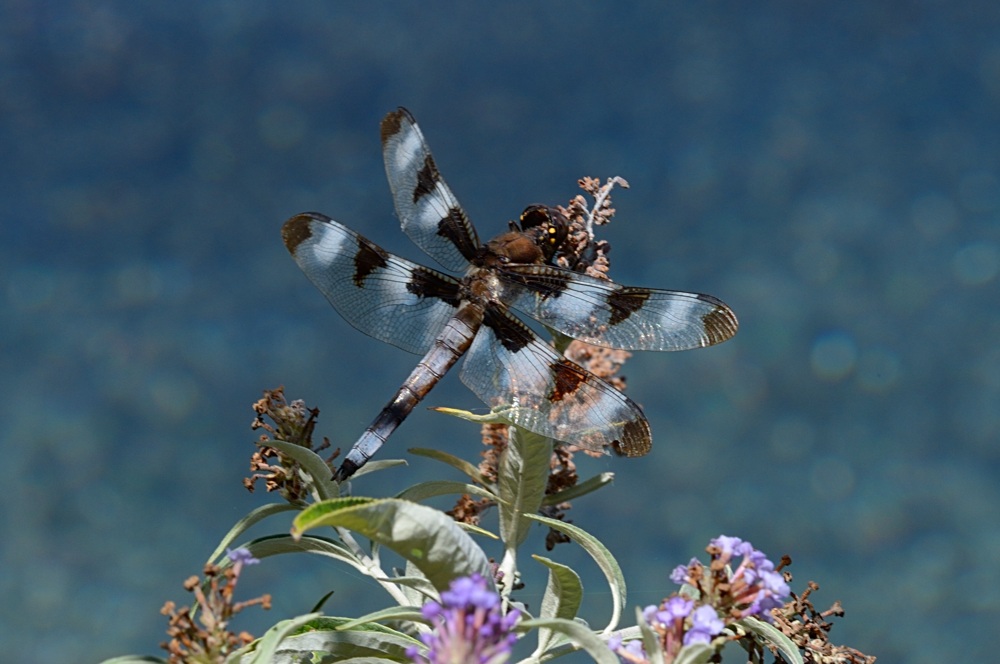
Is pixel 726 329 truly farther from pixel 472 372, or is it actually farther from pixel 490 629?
pixel 490 629

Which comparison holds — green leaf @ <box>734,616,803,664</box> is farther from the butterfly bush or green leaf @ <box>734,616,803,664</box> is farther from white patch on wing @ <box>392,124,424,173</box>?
white patch on wing @ <box>392,124,424,173</box>

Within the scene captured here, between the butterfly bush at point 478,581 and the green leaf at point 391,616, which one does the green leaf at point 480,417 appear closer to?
the butterfly bush at point 478,581

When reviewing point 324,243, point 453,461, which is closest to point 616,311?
point 453,461

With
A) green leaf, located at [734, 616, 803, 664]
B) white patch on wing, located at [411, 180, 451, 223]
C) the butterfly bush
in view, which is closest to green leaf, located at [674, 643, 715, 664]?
the butterfly bush

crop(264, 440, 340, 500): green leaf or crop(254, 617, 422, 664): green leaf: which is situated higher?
crop(264, 440, 340, 500): green leaf

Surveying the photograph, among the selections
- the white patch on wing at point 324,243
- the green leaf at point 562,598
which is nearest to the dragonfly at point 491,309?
the white patch on wing at point 324,243

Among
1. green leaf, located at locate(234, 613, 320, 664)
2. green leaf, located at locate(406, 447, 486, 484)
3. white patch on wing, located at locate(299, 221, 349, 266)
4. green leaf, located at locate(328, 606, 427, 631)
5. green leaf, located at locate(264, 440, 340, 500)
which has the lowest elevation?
green leaf, located at locate(234, 613, 320, 664)

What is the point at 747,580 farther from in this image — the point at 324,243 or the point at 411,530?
the point at 324,243

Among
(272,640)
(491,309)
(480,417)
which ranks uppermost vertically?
(491,309)
